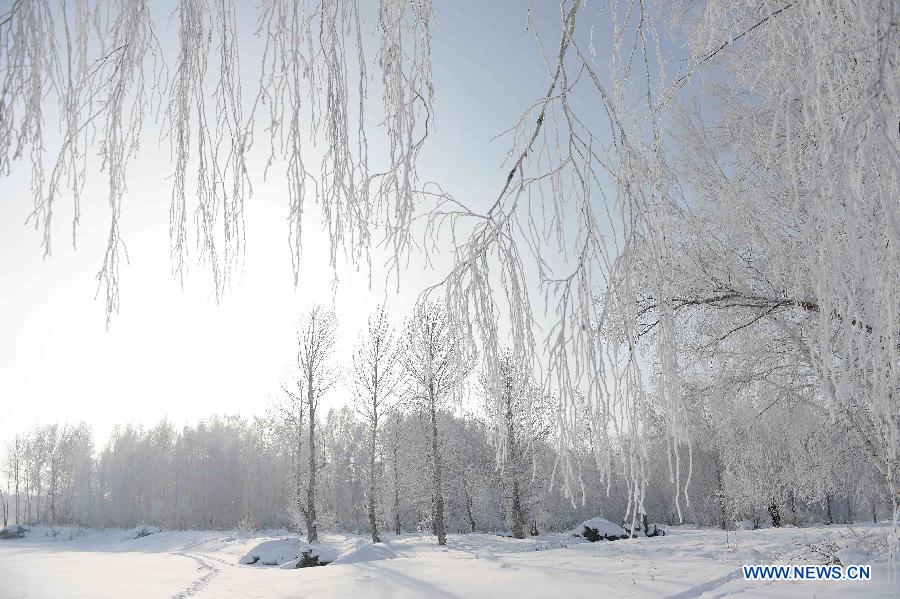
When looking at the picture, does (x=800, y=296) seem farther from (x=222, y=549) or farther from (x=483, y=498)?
(x=483, y=498)

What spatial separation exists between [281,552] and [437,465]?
19.1 feet

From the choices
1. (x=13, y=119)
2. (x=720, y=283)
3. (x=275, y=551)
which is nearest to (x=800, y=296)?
(x=720, y=283)

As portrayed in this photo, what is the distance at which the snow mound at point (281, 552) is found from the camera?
48.3 feet

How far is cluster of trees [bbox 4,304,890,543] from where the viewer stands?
2.50m

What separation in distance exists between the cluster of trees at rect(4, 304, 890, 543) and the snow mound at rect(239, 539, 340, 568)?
4978 millimetres

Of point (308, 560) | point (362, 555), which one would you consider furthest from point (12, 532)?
point (362, 555)

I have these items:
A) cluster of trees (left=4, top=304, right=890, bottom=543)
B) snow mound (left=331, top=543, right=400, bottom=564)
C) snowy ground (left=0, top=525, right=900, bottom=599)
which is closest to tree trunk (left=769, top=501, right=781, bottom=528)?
cluster of trees (left=4, top=304, right=890, bottom=543)

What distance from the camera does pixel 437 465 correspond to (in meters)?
19.6

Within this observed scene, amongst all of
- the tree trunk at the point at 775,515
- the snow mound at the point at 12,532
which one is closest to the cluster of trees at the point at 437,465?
the tree trunk at the point at 775,515

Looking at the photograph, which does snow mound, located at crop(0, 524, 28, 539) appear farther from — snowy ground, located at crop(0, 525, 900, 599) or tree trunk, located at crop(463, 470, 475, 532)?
tree trunk, located at crop(463, 470, 475, 532)

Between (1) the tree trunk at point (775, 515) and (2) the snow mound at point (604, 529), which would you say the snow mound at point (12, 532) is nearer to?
(2) the snow mound at point (604, 529)

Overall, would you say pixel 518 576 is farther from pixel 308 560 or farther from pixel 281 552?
pixel 281 552

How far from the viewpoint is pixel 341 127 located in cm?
152

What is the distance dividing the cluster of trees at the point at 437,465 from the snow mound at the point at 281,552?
498cm
